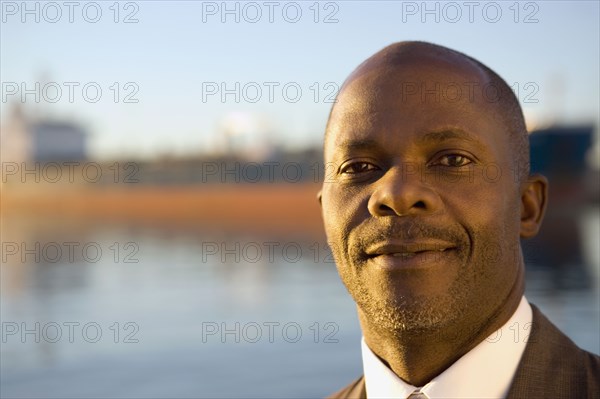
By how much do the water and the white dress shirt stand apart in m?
6.37

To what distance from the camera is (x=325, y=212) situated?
185 cm

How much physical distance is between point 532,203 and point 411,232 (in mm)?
415

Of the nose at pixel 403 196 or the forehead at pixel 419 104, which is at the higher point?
the forehead at pixel 419 104

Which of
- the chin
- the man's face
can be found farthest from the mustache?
the chin

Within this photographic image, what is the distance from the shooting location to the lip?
5.24 feet

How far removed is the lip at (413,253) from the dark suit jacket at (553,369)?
11.7 inches

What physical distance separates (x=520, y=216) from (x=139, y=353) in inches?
347

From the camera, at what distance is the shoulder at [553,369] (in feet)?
5.37

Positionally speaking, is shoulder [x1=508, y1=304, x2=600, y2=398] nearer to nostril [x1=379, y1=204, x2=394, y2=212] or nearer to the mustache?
the mustache

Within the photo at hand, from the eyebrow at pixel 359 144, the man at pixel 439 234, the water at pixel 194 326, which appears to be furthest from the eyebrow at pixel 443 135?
the water at pixel 194 326

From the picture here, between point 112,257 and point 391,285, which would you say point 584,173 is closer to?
point 112,257

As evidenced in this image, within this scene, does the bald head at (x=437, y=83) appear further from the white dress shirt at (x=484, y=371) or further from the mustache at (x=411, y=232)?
the white dress shirt at (x=484, y=371)

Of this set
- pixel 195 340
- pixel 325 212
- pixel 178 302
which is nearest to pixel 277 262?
pixel 178 302

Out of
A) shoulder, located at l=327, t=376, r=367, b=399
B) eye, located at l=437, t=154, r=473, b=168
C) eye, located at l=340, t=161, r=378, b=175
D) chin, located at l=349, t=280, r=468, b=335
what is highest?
eye, located at l=437, t=154, r=473, b=168
